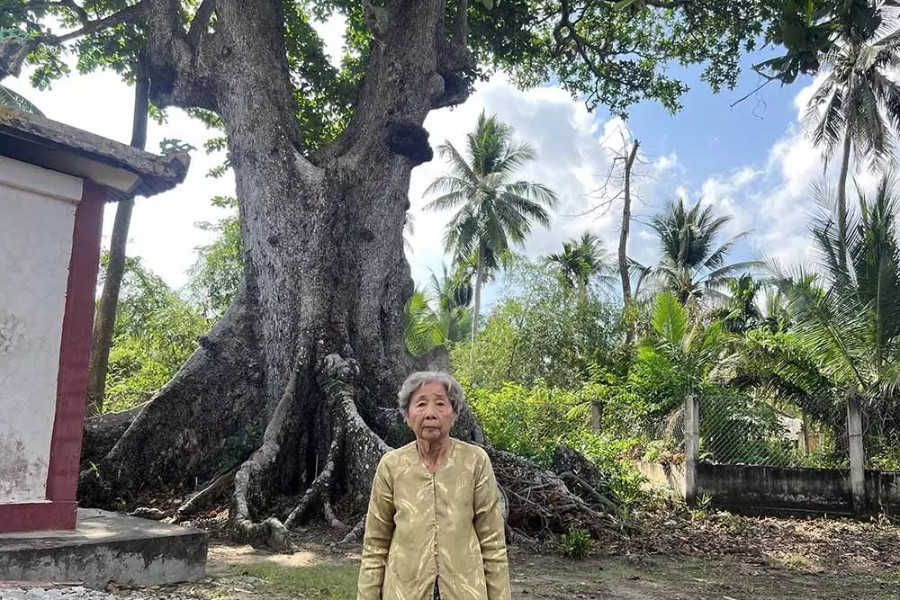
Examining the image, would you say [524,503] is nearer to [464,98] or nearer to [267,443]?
[267,443]

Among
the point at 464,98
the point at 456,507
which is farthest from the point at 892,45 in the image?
the point at 456,507

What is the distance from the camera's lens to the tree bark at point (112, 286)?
12.4m

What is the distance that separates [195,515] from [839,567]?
21.9 ft

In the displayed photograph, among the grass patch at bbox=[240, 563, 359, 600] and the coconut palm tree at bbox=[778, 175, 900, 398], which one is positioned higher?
the coconut palm tree at bbox=[778, 175, 900, 398]

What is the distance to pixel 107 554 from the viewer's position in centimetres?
493

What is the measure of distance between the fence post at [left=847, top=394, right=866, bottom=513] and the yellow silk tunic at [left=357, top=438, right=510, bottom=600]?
32.9ft

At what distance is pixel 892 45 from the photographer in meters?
24.1

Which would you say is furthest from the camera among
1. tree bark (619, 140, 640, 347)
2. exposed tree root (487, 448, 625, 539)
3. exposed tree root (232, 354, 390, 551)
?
→ tree bark (619, 140, 640, 347)

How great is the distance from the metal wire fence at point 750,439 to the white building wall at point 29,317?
30.9 ft

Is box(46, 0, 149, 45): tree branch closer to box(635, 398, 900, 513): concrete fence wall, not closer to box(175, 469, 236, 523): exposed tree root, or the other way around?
box(175, 469, 236, 523): exposed tree root

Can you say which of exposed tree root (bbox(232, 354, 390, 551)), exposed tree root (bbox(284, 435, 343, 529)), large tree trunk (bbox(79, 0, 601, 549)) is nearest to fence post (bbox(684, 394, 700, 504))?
large tree trunk (bbox(79, 0, 601, 549))

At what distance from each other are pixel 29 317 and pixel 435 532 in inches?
147

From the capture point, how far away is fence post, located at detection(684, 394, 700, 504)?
11273 millimetres

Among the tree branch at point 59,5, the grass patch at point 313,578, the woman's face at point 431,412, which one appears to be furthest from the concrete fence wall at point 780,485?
the tree branch at point 59,5
